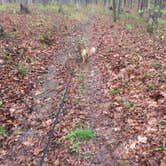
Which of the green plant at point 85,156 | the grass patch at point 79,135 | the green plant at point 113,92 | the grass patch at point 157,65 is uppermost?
the grass patch at point 157,65

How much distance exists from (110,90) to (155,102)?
1.57 meters

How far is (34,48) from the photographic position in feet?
33.9

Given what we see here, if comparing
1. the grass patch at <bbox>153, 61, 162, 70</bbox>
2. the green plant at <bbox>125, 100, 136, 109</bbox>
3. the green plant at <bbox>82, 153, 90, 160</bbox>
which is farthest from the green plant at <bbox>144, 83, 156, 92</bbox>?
the green plant at <bbox>82, 153, 90, 160</bbox>

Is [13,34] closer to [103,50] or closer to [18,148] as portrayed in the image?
[103,50]

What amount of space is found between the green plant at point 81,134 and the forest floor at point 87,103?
106 millimetres

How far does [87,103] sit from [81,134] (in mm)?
1490

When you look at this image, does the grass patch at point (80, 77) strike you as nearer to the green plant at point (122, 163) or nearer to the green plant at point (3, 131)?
the green plant at point (3, 131)

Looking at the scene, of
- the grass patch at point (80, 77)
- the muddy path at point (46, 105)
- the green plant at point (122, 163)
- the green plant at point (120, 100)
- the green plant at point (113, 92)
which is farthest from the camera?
the grass patch at point (80, 77)

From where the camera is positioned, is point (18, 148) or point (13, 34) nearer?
point (18, 148)

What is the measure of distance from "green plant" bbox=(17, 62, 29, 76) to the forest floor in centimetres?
4

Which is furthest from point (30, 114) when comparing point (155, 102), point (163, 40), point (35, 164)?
point (163, 40)

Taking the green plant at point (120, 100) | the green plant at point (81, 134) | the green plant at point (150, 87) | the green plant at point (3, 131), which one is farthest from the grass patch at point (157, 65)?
the green plant at point (3, 131)

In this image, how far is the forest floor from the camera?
4.33 metres

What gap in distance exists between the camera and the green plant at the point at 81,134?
4695mm
